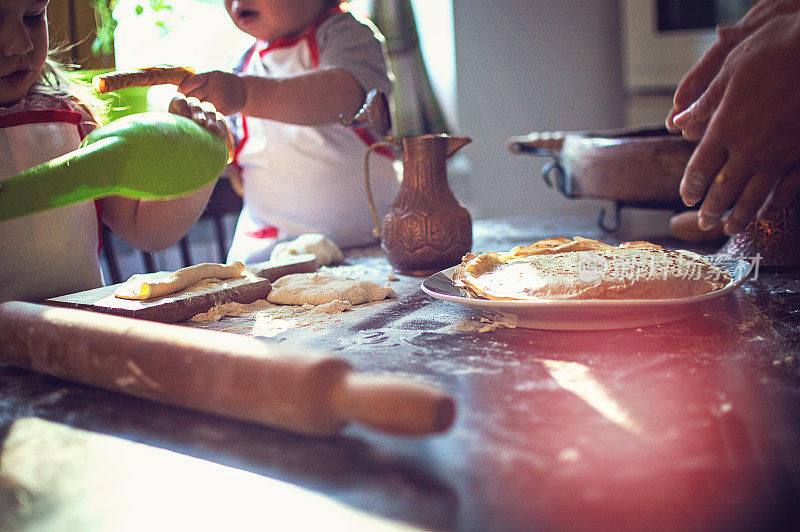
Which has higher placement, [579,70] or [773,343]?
[579,70]

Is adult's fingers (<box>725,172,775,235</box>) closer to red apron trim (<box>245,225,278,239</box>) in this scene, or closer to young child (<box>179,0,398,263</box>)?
young child (<box>179,0,398,263</box>)

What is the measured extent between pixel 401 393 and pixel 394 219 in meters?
0.69

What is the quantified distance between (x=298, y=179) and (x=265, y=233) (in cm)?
16

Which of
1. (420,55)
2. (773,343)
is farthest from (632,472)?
(420,55)

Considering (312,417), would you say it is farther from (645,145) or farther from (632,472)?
(645,145)

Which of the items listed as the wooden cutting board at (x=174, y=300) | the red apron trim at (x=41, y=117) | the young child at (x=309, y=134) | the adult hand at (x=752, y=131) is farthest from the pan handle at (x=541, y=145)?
the red apron trim at (x=41, y=117)

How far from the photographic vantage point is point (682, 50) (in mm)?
2873

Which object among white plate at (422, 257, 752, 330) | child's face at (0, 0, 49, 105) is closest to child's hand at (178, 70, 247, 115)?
child's face at (0, 0, 49, 105)

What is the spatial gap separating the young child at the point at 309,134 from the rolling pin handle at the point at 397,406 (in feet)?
3.02

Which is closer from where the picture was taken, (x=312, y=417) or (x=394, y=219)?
(x=312, y=417)

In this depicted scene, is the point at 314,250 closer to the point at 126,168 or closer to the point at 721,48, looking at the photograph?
the point at 126,168

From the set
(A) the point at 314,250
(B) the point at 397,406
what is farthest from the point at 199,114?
(B) the point at 397,406

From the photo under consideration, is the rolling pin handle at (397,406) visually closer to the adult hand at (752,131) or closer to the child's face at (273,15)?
the adult hand at (752,131)

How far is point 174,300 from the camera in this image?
769 millimetres
